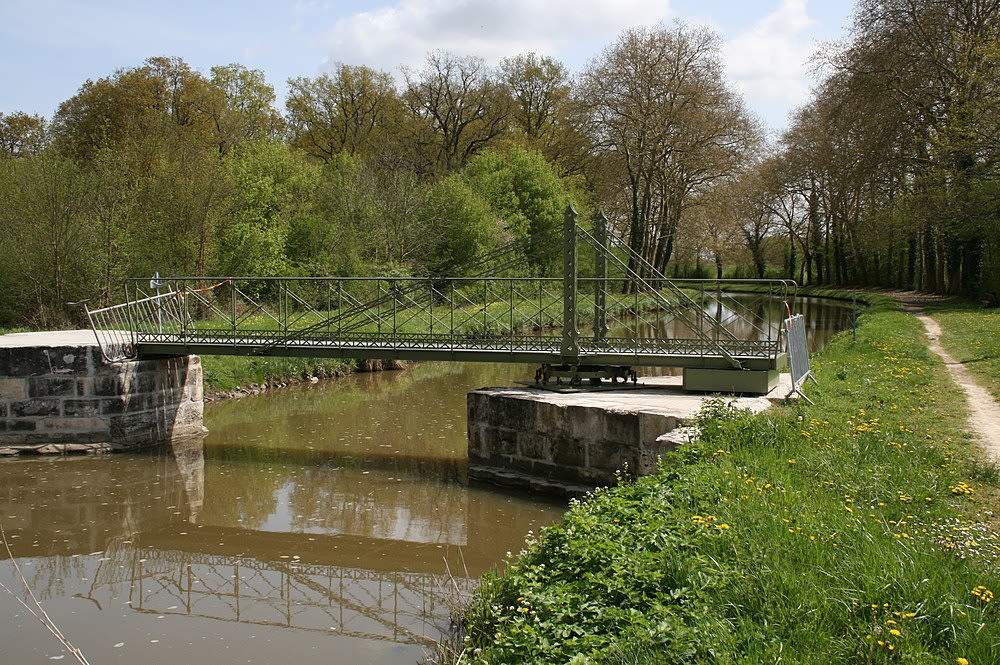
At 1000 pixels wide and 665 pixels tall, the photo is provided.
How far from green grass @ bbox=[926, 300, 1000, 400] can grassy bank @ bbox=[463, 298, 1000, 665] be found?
6.08m

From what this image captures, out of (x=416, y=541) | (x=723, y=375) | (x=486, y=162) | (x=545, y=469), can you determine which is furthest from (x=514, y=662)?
(x=486, y=162)

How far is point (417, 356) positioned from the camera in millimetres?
13133

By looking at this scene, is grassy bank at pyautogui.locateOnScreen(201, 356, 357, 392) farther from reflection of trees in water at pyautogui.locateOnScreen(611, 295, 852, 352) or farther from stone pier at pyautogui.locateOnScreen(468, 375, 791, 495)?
stone pier at pyautogui.locateOnScreen(468, 375, 791, 495)

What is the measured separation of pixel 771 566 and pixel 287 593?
201 inches

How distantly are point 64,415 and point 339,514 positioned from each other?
21.0 ft

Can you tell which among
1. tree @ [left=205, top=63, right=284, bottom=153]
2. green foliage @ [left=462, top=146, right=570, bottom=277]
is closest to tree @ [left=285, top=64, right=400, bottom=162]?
tree @ [left=205, top=63, right=284, bottom=153]

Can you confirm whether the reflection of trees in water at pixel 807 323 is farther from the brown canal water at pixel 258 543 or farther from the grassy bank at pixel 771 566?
the grassy bank at pixel 771 566

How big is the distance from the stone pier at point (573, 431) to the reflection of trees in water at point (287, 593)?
3.15m

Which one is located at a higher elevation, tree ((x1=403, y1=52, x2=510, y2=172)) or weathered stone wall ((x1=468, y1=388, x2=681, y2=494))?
tree ((x1=403, y1=52, x2=510, y2=172))

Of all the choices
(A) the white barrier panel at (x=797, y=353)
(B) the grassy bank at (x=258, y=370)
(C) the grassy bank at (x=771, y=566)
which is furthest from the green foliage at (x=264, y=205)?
(C) the grassy bank at (x=771, y=566)

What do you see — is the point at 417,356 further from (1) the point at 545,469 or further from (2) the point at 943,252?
(2) the point at 943,252

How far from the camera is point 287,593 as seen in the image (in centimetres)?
808

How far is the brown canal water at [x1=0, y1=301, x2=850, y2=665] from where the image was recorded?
22.8 feet

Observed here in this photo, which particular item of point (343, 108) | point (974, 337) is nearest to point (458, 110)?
point (343, 108)
